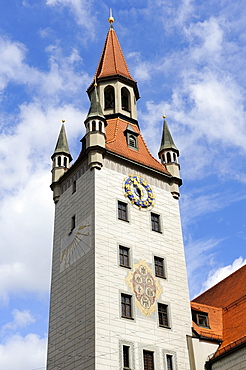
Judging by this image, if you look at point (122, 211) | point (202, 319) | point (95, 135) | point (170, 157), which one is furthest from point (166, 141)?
point (202, 319)

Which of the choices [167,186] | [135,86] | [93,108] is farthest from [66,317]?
[135,86]

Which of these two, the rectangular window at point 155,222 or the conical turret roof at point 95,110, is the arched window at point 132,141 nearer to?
the conical turret roof at point 95,110

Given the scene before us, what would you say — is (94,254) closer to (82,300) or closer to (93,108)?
(82,300)

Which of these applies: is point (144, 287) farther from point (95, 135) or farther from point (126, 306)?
point (95, 135)

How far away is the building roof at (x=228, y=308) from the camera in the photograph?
28391 mm

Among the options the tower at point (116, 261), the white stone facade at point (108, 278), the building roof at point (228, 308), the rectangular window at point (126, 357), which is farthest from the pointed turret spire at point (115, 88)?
the rectangular window at point (126, 357)

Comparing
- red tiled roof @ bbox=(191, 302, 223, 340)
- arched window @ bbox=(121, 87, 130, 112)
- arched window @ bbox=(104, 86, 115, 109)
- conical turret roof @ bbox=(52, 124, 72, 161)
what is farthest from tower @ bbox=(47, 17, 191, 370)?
arched window @ bbox=(121, 87, 130, 112)

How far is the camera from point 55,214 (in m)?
33.8

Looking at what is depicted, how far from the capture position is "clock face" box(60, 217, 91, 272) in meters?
29.3

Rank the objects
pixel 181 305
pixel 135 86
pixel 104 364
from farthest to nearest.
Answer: pixel 135 86, pixel 181 305, pixel 104 364

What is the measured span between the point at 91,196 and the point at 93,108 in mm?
7174

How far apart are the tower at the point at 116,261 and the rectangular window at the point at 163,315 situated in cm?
6

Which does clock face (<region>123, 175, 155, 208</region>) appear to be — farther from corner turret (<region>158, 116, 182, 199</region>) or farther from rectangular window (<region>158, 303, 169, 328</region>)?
rectangular window (<region>158, 303, 169, 328</region>)

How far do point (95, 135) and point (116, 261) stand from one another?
27.7 feet
